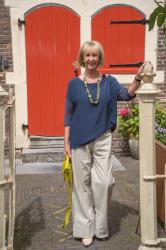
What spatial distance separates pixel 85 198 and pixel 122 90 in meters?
1.00

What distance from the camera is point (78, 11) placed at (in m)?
7.19

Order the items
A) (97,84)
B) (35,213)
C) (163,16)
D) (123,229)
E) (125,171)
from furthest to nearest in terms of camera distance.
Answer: (125,171) → (35,213) → (123,229) → (97,84) → (163,16)

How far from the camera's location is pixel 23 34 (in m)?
7.14

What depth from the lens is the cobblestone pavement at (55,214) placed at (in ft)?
12.9

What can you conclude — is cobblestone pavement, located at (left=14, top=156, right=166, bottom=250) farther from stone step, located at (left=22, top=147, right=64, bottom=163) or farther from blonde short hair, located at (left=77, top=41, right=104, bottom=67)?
blonde short hair, located at (left=77, top=41, right=104, bottom=67)

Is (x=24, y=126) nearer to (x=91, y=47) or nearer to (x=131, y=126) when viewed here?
(x=131, y=126)

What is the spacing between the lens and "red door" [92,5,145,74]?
723 cm

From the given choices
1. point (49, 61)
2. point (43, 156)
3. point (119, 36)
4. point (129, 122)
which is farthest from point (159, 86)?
point (43, 156)

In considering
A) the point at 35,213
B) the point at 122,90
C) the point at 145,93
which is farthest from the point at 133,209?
the point at 145,93

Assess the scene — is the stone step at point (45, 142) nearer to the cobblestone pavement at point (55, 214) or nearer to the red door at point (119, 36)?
the cobblestone pavement at point (55, 214)

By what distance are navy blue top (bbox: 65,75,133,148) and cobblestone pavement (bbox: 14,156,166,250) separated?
0.90m

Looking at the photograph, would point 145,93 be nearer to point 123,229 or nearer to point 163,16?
point 163,16

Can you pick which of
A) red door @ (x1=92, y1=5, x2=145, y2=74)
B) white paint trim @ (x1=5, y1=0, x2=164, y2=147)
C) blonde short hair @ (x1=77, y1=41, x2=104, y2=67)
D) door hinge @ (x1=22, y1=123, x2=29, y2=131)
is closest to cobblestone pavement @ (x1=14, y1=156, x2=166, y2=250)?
door hinge @ (x1=22, y1=123, x2=29, y2=131)

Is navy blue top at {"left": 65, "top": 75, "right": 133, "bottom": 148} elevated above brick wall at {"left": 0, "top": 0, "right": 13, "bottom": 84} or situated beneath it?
situated beneath
